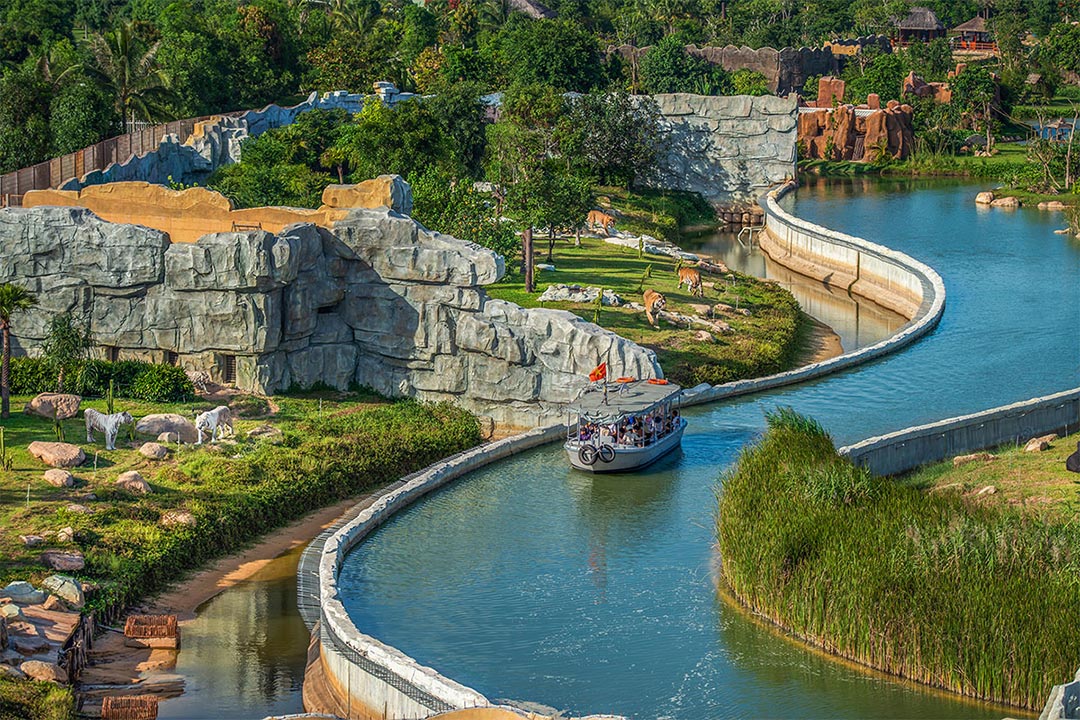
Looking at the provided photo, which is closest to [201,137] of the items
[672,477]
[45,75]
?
[45,75]

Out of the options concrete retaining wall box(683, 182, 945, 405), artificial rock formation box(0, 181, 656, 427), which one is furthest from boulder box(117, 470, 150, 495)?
concrete retaining wall box(683, 182, 945, 405)

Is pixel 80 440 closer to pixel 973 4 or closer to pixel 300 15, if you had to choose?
pixel 300 15

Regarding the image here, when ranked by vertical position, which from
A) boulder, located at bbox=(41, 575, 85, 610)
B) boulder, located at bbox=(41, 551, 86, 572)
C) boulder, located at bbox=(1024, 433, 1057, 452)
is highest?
boulder, located at bbox=(1024, 433, 1057, 452)

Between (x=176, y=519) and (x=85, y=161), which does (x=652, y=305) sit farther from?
(x=85, y=161)

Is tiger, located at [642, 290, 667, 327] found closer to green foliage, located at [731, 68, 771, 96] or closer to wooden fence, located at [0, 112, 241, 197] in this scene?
wooden fence, located at [0, 112, 241, 197]

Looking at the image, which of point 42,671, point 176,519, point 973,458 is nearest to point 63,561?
point 176,519
